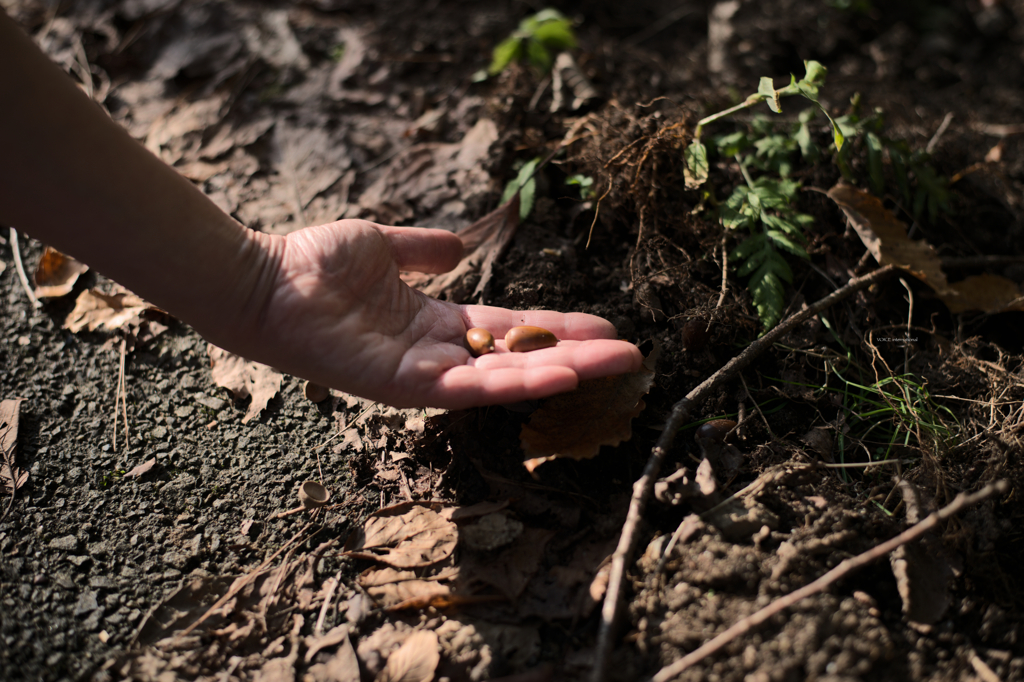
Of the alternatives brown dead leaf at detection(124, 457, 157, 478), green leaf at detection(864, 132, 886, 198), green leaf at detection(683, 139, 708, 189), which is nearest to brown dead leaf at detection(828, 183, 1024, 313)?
green leaf at detection(864, 132, 886, 198)

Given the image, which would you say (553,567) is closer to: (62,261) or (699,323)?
(699,323)

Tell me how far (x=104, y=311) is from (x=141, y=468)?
1.06 m

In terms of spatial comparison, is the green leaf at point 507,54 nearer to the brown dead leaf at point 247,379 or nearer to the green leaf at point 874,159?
the green leaf at point 874,159

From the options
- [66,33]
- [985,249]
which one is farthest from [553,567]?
[66,33]

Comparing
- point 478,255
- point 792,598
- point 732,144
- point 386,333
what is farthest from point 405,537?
point 732,144

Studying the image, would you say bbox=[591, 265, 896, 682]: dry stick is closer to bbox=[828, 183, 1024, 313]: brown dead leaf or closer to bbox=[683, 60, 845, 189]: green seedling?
bbox=[828, 183, 1024, 313]: brown dead leaf

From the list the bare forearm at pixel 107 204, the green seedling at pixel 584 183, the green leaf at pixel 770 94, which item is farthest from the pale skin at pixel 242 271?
the green leaf at pixel 770 94

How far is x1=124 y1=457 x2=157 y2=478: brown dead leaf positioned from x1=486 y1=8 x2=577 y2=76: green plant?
2975mm

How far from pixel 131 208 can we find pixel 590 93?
2.48 meters

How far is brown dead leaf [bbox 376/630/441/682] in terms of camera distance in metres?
1.76

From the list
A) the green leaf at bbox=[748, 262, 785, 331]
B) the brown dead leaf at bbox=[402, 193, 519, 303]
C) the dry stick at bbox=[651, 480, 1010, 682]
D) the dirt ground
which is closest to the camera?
the dry stick at bbox=[651, 480, 1010, 682]

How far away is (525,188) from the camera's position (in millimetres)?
2949

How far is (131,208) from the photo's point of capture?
78.2 inches

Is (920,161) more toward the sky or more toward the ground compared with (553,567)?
more toward the sky
